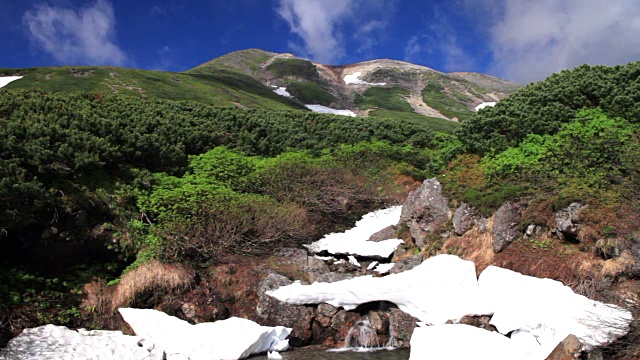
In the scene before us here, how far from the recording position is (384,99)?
82688 mm

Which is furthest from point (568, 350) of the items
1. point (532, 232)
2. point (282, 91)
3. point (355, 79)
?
point (355, 79)

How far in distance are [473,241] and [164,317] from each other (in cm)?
846

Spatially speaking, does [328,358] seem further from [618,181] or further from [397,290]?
[618,181]

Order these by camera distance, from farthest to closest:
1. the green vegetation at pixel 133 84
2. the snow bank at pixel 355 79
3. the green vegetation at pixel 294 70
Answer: the snow bank at pixel 355 79, the green vegetation at pixel 294 70, the green vegetation at pixel 133 84

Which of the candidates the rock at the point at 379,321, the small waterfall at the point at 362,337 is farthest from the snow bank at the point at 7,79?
the rock at the point at 379,321

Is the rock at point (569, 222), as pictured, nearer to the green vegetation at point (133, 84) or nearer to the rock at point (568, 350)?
the rock at point (568, 350)

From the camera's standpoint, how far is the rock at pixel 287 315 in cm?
1093

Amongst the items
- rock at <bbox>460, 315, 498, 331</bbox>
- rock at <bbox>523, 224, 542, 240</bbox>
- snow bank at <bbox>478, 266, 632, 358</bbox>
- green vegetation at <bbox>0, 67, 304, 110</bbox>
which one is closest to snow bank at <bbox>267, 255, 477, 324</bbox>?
rock at <bbox>460, 315, 498, 331</bbox>

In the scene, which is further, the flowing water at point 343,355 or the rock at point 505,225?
the rock at point 505,225

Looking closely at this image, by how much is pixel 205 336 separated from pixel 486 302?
623cm

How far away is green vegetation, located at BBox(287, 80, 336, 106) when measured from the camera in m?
79.6

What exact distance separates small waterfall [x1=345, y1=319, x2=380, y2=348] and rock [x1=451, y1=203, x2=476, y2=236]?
A: 4.44m

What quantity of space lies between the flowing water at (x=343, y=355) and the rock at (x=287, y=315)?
521 millimetres

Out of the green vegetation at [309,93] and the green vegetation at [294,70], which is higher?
the green vegetation at [294,70]
